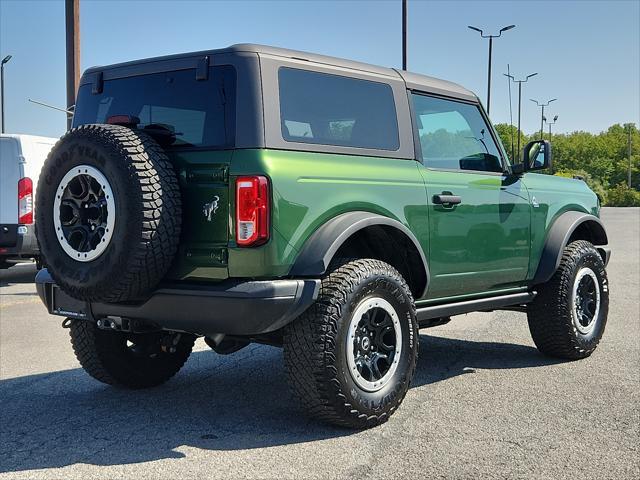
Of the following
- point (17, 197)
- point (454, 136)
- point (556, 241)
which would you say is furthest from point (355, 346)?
point (17, 197)

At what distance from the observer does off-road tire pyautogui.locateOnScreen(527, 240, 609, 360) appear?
6.13 m

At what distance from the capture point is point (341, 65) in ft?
15.7

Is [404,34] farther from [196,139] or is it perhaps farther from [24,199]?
[196,139]

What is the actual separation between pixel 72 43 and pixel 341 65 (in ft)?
37.0

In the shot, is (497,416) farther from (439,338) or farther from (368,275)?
(439,338)

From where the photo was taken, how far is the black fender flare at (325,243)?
4.14m

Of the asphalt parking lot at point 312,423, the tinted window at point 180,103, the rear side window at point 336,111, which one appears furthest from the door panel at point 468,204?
the tinted window at point 180,103

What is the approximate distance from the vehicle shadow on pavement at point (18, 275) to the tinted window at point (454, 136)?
8921 mm

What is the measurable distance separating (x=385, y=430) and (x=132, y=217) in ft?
5.71

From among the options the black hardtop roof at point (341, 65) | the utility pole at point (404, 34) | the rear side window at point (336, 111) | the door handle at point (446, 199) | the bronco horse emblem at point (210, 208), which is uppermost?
the utility pole at point (404, 34)

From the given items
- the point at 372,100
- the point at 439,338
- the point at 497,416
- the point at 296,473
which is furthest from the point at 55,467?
the point at 439,338

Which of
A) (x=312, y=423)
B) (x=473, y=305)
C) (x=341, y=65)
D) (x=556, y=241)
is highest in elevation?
(x=341, y=65)

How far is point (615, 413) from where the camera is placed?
4648 mm

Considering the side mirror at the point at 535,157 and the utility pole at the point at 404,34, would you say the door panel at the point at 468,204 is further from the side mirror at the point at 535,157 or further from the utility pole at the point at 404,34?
the utility pole at the point at 404,34
